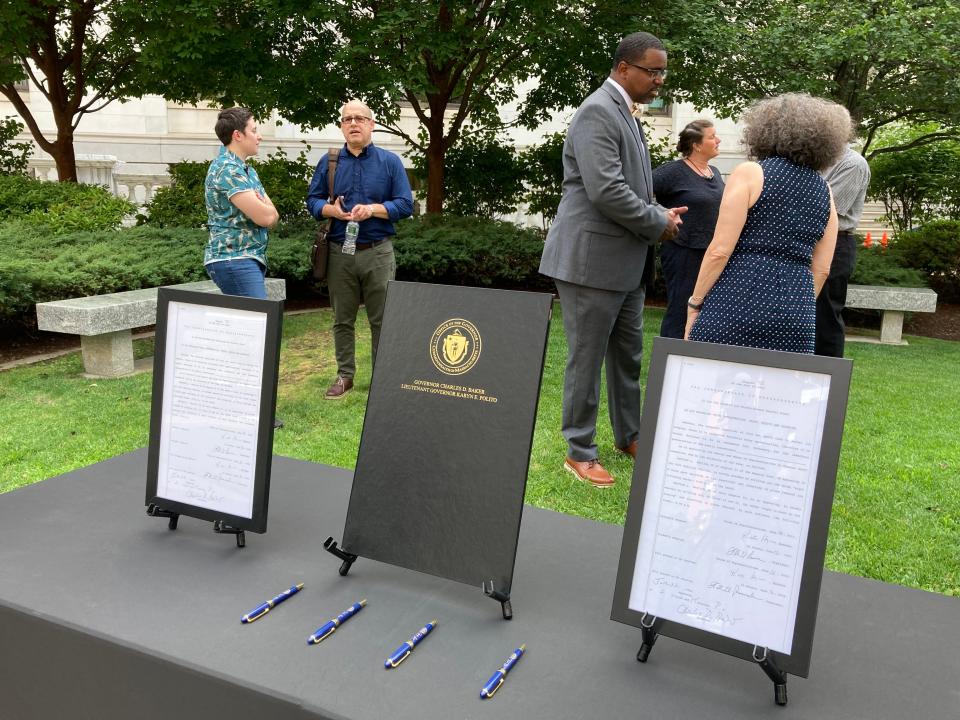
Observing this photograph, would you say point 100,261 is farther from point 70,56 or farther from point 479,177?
point 70,56

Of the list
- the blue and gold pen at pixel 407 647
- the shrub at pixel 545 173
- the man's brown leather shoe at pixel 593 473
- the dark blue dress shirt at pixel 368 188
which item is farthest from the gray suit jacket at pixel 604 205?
the shrub at pixel 545 173

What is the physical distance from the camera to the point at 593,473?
4.34m

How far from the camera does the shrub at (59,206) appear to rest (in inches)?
370

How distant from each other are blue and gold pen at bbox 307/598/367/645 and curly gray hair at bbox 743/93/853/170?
240 cm

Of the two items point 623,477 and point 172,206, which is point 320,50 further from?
point 623,477

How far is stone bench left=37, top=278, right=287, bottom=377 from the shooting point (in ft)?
20.7

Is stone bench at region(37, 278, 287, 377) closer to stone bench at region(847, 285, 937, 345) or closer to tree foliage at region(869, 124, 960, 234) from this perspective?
stone bench at region(847, 285, 937, 345)

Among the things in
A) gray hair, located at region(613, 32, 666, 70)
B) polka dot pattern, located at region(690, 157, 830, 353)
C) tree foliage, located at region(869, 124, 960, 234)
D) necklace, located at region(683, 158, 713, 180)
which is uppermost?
tree foliage, located at region(869, 124, 960, 234)

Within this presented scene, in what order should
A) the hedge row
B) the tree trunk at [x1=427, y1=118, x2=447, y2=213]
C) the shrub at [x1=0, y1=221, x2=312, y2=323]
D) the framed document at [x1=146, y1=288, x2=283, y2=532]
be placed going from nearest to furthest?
the framed document at [x1=146, y1=288, x2=283, y2=532] < the shrub at [x1=0, y1=221, x2=312, y2=323] < the hedge row < the tree trunk at [x1=427, y1=118, x2=447, y2=213]

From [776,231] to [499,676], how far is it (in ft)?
7.66

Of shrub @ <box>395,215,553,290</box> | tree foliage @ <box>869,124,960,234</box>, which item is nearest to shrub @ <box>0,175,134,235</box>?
shrub @ <box>395,215,553,290</box>

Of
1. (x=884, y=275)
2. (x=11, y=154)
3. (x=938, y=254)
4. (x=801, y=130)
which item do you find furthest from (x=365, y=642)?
(x=11, y=154)

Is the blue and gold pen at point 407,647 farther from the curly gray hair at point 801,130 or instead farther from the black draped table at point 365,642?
the curly gray hair at point 801,130

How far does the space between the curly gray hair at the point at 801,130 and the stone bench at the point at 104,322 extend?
4.21m
